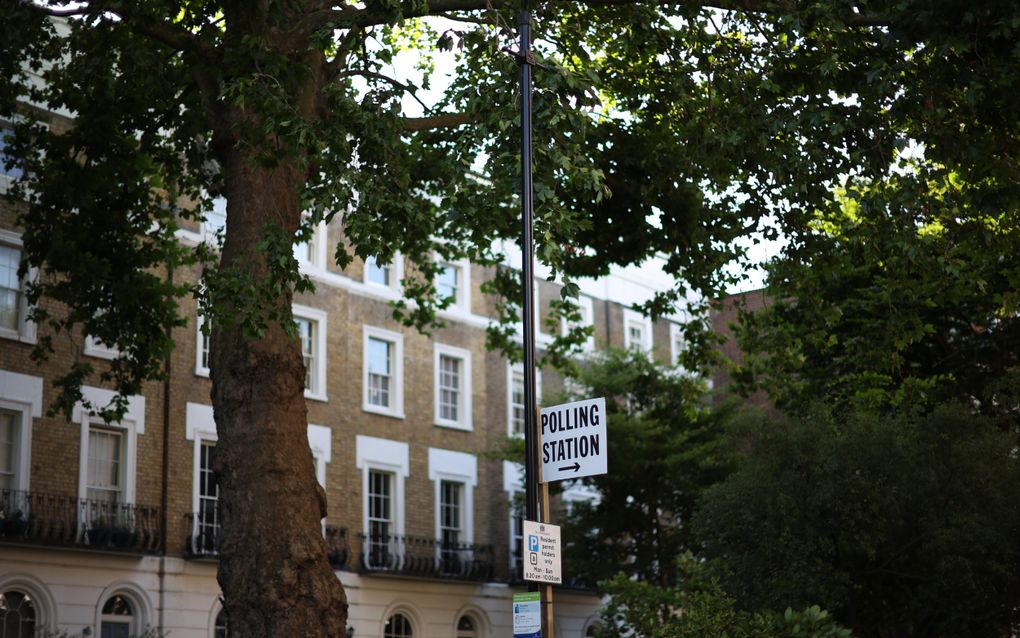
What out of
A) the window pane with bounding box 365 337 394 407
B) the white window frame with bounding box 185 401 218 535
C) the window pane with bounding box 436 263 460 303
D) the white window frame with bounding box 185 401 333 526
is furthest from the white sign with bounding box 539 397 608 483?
the window pane with bounding box 436 263 460 303

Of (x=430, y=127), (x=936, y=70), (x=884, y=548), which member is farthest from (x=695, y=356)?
(x=936, y=70)

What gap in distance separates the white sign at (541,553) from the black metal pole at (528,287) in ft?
0.45

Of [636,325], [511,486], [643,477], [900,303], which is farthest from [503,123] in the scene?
[636,325]

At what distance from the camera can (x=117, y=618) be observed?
1118 inches

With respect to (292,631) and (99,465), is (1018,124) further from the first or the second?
(99,465)

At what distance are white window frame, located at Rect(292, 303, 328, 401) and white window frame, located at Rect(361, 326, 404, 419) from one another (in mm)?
1605

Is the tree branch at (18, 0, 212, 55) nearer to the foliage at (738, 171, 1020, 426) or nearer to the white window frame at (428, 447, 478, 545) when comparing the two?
the foliage at (738, 171, 1020, 426)

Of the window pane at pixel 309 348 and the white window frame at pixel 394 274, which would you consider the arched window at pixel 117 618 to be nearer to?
the window pane at pixel 309 348

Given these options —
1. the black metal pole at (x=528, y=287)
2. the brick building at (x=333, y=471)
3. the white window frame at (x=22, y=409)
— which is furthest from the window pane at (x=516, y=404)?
the black metal pole at (x=528, y=287)

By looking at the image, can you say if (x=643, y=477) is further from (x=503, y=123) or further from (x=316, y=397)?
(x=503, y=123)

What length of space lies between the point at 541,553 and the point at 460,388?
2769 cm

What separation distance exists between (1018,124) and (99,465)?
20.0 m

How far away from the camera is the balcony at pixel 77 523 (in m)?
26.4

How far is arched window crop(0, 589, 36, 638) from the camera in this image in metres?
26.3
